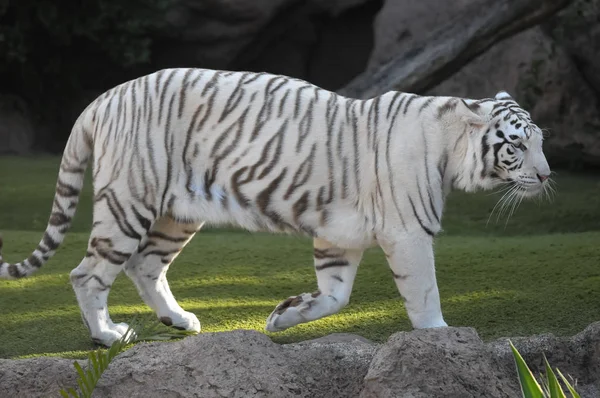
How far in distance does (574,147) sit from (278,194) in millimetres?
5137

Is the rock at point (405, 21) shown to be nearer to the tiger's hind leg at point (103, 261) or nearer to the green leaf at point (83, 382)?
the tiger's hind leg at point (103, 261)

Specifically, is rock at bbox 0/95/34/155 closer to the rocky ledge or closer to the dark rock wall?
the dark rock wall

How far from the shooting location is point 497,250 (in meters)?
5.82

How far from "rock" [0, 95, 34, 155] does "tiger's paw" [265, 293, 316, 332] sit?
617 centimetres

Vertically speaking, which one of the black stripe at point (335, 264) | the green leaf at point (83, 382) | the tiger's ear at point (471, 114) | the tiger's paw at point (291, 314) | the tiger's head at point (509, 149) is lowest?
the tiger's paw at point (291, 314)

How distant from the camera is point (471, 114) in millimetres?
3961

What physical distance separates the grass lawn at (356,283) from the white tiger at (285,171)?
34 cm

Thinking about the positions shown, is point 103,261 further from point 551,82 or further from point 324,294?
point 551,82

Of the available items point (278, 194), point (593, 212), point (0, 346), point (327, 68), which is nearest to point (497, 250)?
point (593, 212)

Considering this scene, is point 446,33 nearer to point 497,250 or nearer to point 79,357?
point 497,250

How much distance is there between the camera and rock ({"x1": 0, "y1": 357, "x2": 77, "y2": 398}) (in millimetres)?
3145

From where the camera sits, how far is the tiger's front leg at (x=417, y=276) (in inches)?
154

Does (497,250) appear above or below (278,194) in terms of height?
below

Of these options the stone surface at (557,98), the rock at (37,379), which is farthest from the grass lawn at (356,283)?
the stone surface at (557,98)
